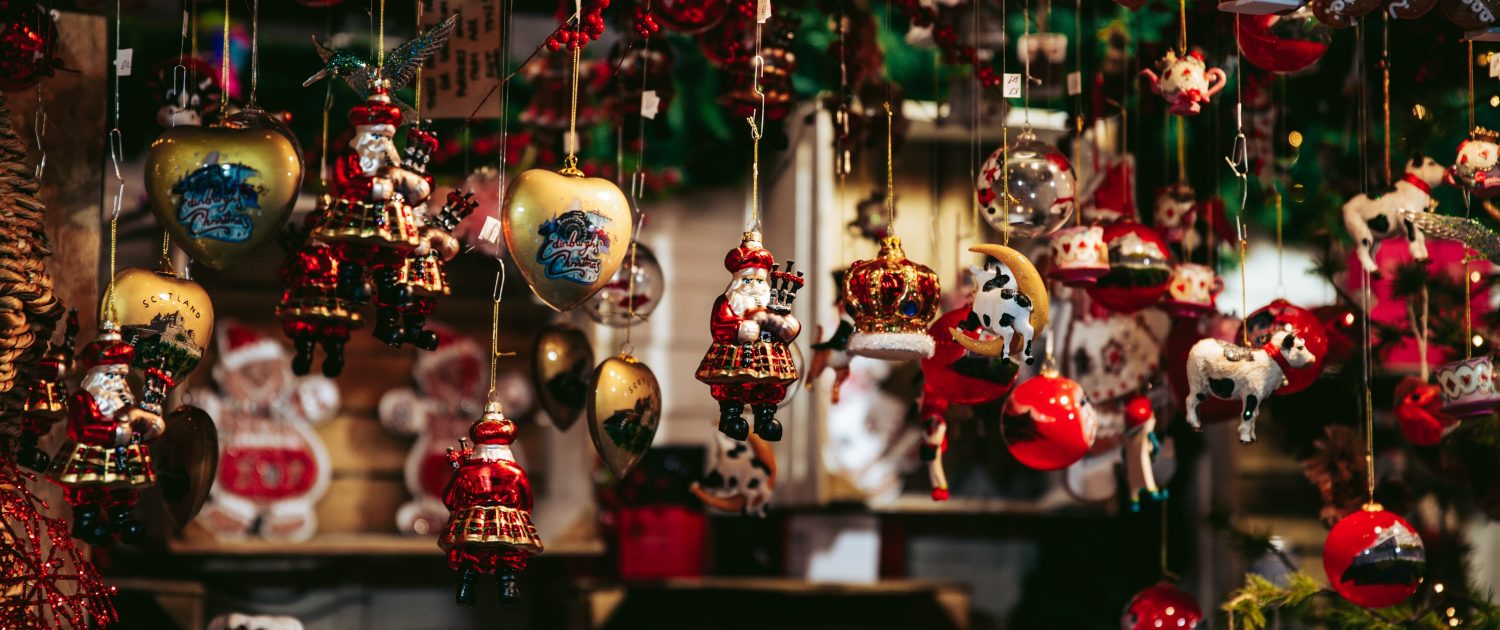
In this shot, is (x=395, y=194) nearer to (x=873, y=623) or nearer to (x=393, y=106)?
(x=393, y=106)

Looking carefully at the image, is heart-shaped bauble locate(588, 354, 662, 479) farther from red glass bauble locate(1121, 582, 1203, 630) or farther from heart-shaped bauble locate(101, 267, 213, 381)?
red glass bauble locate(1121, 582, 1203, 630)

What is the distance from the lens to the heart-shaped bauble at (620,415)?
3.31 meters

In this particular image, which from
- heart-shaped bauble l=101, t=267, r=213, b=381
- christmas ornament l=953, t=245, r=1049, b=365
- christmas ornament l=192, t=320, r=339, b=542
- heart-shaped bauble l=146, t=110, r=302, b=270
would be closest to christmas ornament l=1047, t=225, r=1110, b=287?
christmas ornament l=953, t=245, r=1049, b=365

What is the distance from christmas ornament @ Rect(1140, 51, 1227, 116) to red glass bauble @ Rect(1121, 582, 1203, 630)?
3.37ft

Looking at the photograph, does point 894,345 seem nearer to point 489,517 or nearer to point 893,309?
point 893,309

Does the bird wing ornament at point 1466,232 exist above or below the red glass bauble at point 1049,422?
above

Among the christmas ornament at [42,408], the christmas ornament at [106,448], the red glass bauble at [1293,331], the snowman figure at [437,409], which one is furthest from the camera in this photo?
the snowman figure at [437,409]

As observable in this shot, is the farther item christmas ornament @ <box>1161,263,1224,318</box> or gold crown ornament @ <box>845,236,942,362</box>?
christmas ornament @ <box>1161,263,1224,318</box>

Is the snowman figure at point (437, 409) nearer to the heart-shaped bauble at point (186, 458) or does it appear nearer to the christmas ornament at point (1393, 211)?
the heart-shaped bauble at point (186, 458)

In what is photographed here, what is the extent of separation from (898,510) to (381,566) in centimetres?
132

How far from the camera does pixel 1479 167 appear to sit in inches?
131

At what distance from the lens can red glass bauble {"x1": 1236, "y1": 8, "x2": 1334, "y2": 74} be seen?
11.3ft

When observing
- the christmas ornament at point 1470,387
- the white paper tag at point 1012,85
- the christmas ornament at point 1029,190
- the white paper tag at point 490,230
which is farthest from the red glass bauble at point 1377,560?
the white paper tag at point 490,230

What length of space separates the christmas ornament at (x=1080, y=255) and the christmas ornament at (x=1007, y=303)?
0.62 feet
